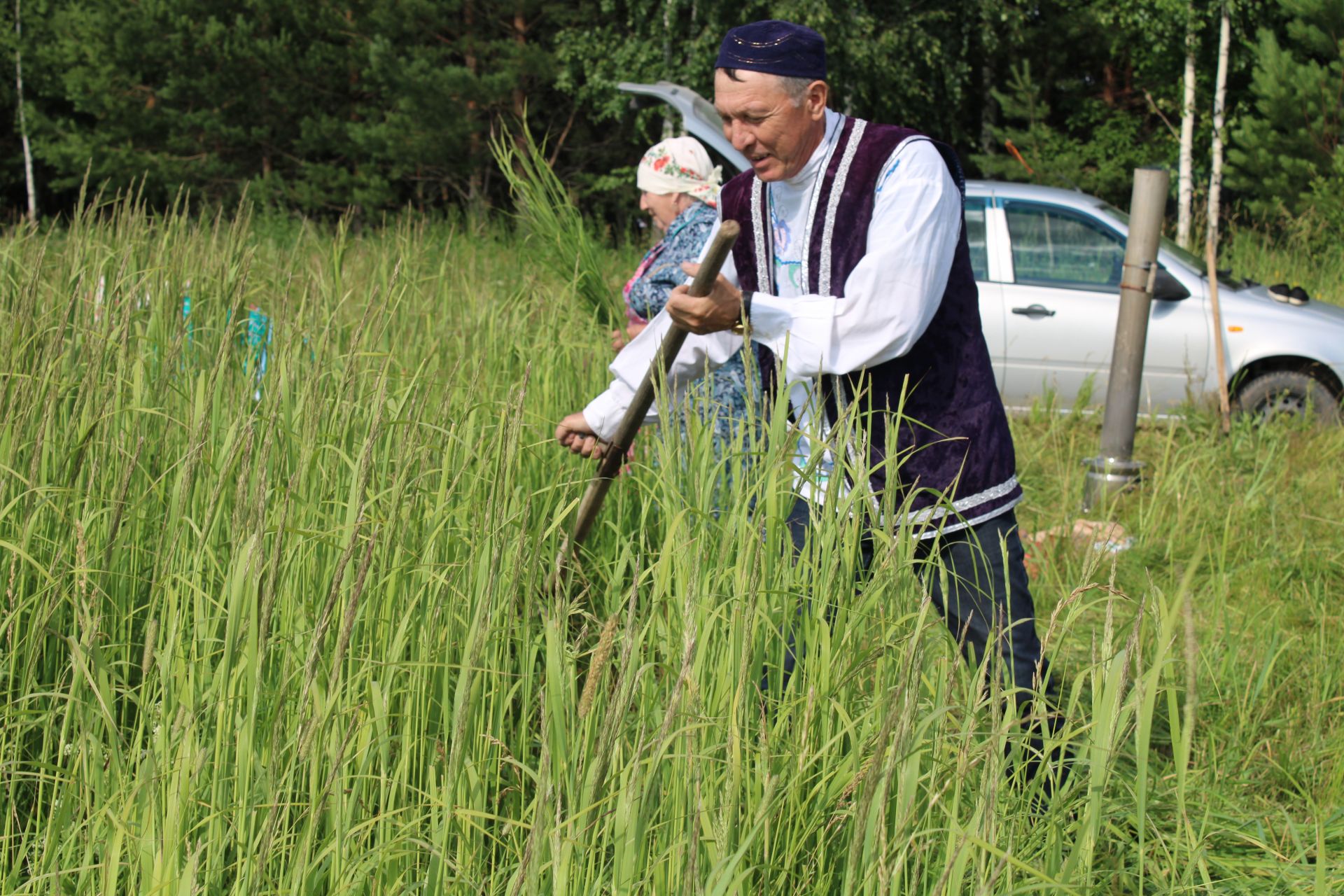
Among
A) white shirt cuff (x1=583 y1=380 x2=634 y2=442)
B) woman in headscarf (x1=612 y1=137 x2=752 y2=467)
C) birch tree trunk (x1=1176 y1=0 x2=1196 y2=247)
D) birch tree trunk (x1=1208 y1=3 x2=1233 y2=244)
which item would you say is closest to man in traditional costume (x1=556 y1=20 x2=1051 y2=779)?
white shirt cuff (x1=583 y1=380 x2=634 y2=442)

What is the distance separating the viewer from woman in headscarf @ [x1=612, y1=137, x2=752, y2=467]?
364 cm

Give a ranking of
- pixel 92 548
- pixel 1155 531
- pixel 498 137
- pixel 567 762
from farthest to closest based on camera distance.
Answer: pixel 498 137
pixel 1155 531
pixel 92 548
pixel 567 762

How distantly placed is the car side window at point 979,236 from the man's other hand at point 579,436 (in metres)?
5.03

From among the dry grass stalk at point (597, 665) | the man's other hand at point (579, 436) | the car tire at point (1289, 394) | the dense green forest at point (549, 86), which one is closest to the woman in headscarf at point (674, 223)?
the man's other hand at point (579, 436)

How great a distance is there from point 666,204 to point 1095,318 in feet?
12.3

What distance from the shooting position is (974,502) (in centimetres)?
229

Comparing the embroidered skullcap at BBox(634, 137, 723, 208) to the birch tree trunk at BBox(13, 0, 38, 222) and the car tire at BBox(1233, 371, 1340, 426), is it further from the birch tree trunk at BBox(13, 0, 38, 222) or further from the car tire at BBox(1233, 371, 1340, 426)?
the birch tree trunk at BBox(13, 0, 38, 222)

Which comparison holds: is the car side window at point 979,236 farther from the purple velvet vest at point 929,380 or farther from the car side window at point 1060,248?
the purple velvet vest at point 929,380

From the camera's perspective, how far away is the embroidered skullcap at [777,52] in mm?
2291

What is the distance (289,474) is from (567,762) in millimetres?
1071

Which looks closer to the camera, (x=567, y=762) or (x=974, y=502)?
(x=567, y=762)

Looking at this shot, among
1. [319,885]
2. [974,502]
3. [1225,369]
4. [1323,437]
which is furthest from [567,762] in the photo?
[1225,369]

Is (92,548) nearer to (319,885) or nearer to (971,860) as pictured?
(319,885)

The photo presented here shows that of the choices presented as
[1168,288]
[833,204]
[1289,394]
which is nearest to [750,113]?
[833,204]
